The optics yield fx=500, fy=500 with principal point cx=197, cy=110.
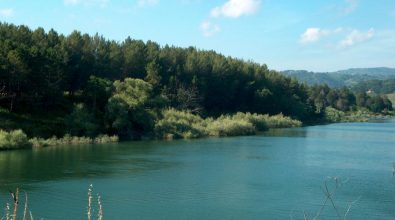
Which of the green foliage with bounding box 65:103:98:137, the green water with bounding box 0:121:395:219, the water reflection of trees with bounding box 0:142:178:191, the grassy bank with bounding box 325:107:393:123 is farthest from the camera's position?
the grassy bank with bounding box 325:107:393:123

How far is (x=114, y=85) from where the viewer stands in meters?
58.0

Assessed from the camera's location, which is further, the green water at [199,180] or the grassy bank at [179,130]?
the grassy bank at [179,130]

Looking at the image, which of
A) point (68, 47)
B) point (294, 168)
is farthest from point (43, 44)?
point (294, 168)

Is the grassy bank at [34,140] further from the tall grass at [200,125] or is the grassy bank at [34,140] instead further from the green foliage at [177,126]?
the tall grass at [200,125]

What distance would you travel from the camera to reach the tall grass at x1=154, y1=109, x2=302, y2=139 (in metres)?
59.3

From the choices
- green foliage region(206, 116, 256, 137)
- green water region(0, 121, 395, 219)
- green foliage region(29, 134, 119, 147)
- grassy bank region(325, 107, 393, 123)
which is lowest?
green water region(0, 121, 395, 219)

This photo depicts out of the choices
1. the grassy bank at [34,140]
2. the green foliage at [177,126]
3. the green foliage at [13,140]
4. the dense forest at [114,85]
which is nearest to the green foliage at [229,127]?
the green foliage at [177,126]

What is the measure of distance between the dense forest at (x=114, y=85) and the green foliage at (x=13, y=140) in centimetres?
354

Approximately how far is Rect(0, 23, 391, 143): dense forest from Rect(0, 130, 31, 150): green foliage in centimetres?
354

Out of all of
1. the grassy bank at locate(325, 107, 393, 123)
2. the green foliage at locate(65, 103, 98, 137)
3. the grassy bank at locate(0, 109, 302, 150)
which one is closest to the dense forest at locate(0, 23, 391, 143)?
the green foliage at locate(65, 103, 98, 137)

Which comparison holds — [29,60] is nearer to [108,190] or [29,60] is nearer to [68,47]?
[68,47]

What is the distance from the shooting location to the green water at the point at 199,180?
72.1 feet

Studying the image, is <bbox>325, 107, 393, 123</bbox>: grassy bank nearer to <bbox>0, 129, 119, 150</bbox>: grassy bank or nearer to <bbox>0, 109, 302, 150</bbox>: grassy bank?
<bbox>0, 109, 302, 150</bbox>: grassy bank

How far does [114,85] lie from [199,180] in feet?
100
